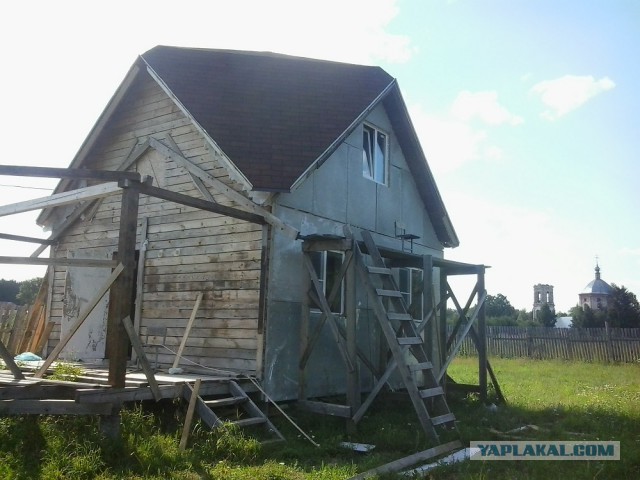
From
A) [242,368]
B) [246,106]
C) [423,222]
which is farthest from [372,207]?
[242,368]

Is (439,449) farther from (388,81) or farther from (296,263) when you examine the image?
(388,81)

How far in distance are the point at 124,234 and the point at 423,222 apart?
8.66 metres

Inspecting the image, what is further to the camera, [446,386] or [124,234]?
[446,386]

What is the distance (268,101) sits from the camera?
433 inches

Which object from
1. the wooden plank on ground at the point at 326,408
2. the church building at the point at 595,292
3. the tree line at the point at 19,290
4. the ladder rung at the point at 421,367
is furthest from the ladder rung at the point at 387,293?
the church building at the point at 595,292

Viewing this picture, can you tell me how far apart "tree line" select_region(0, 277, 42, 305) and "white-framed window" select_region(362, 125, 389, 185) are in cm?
4789

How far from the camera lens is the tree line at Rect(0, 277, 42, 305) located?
172 ft

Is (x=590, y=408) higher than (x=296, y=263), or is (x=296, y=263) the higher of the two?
(x=296, y=263)

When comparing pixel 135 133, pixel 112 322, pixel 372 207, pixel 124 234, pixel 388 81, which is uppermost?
pixel 388 81

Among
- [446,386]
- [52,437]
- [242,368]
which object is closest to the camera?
[52,437]

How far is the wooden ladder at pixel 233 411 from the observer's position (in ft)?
23.3

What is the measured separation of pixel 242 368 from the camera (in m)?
8.94

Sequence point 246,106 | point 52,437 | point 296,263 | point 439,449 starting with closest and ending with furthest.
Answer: point 52,437
point 439,449
point 296,263
point 246,106

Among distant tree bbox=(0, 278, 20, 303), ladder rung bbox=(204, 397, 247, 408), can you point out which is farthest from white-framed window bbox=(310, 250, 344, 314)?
distant tree bbox=(0, 278, 20, 303)
